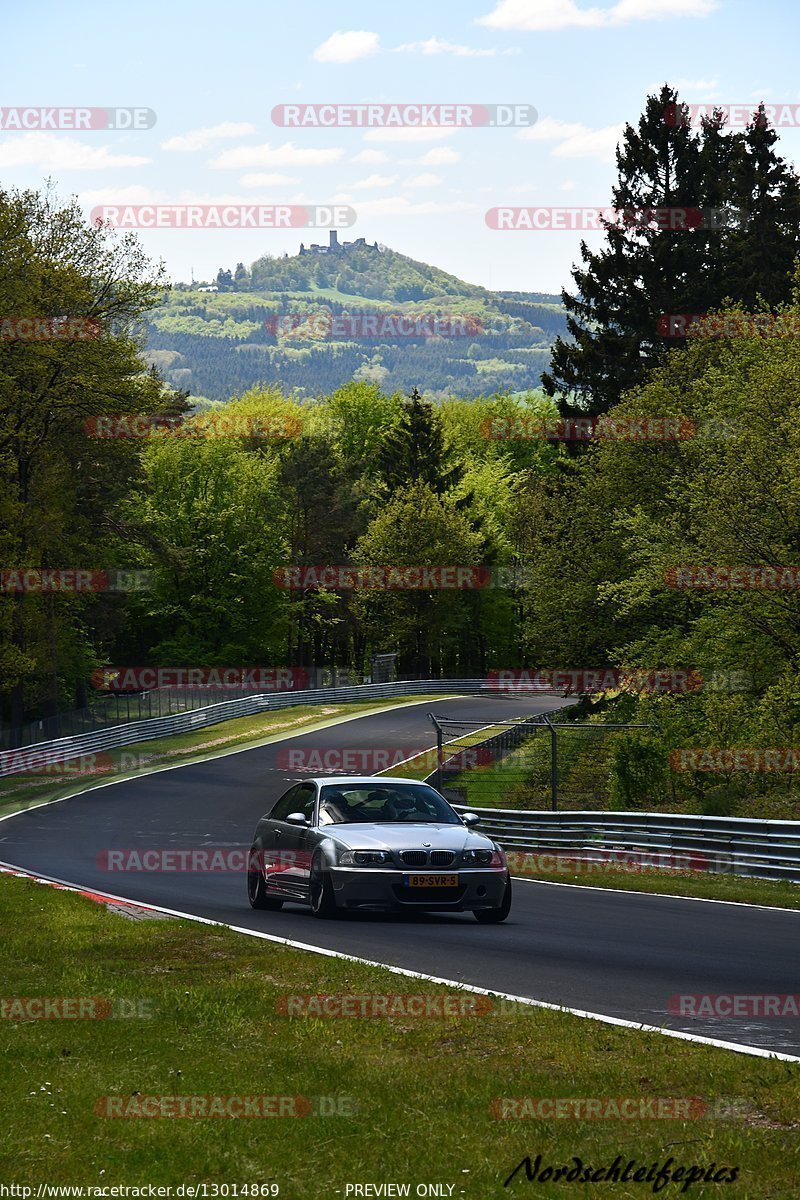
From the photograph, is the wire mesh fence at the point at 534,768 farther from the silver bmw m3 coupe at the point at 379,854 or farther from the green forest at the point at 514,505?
Answer: the silver bmw m3 coupe at the point at 379,854

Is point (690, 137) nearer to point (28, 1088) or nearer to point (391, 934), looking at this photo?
point (391, 934)

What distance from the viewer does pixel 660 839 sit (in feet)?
81.1

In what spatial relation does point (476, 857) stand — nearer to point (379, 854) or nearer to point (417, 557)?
point (379, 854)

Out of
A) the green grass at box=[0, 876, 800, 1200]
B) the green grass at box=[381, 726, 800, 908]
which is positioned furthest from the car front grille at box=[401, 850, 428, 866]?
the green grass at box=[381, 726, 800, 908]

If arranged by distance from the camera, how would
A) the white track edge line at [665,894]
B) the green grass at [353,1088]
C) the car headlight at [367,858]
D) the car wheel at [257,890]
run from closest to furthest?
1. the green grass at [353,1088]
2. the car headlight at [367,858]
3. the car wheel at [257,890]
4. the white track edge line at [665,894]

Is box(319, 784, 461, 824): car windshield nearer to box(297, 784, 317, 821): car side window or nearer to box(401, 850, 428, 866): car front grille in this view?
box(297, 784, 317, 821): car side window

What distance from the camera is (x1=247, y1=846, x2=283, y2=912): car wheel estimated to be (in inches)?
668

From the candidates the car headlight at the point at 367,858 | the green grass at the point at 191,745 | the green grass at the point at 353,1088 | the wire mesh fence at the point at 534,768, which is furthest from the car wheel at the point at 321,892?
the green grass at the point at 191,745

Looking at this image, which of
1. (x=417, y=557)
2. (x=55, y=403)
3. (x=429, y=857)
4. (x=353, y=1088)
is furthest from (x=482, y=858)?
(x=417, y=557)

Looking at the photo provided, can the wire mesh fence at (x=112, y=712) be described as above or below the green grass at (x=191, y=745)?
above

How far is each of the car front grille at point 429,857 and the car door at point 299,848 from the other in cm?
121

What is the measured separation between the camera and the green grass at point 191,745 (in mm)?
45844

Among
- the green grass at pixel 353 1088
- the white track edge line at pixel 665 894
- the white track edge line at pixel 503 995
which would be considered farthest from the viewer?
the white track edge line at pixel 665 894

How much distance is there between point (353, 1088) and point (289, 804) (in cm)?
983
